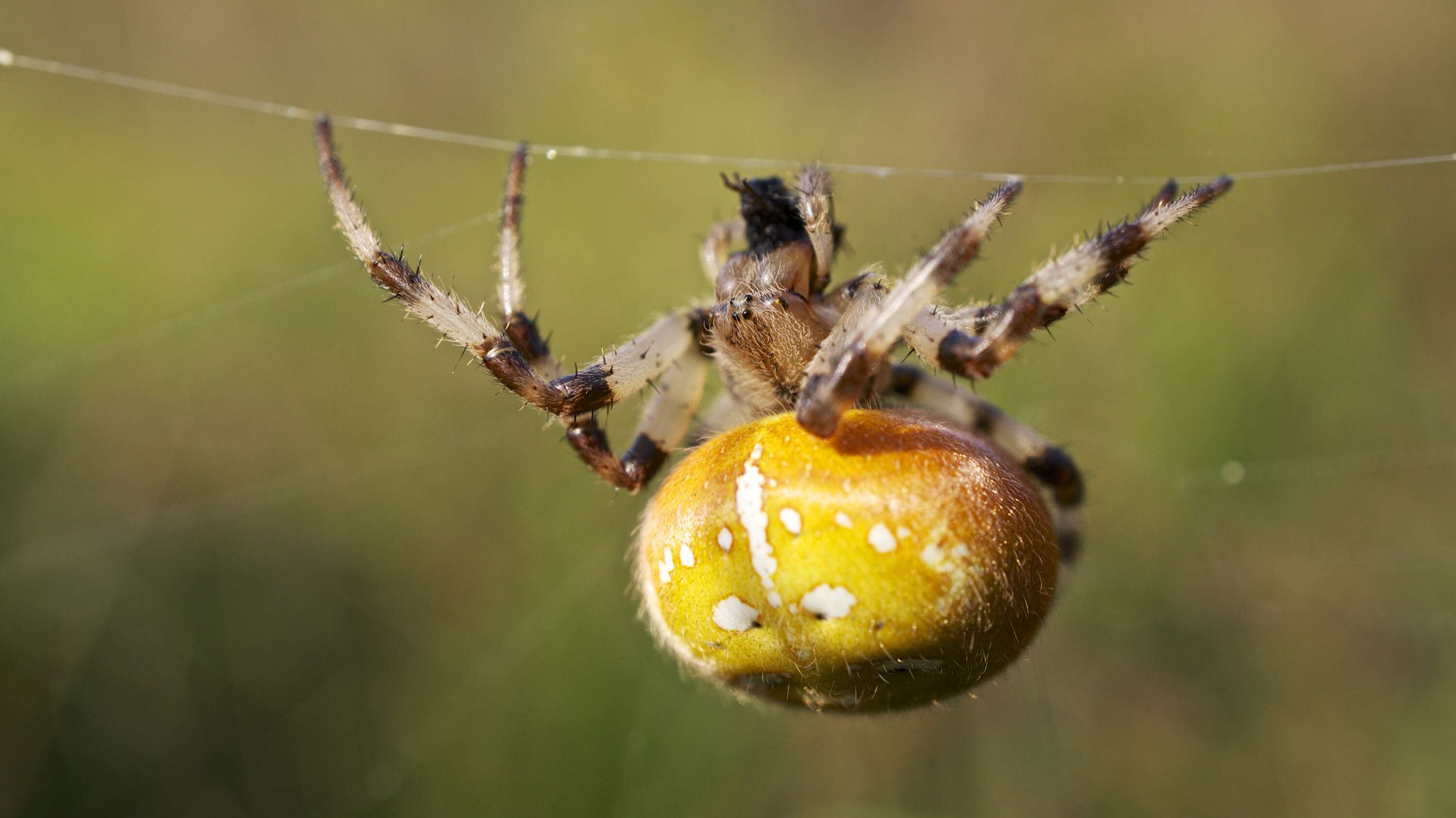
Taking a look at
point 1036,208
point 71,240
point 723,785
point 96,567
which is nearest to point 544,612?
point 723,785

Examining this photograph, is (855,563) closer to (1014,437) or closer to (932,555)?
(932,555)

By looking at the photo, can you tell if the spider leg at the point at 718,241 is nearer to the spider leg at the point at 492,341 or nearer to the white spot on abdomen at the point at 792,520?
the spider leg at the point at 492,341

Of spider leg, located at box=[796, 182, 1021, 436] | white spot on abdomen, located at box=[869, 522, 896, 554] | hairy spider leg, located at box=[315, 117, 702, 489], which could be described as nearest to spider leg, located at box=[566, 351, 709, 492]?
hairy spider leg, located at box=[315, 117, 702, 489]

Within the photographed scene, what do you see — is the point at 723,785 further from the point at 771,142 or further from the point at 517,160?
the point at 771,142

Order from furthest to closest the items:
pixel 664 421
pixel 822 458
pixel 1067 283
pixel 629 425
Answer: pixel 629 425 < pixel 664 421 < pixel 1067 283 < pixel 822 458

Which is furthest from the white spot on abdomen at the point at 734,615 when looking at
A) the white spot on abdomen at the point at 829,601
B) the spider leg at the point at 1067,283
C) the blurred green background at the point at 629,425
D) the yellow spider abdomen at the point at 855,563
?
the blurred green background at the point at 629,425

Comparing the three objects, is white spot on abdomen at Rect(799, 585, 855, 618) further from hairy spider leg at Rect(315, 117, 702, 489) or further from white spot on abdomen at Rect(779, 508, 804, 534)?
hairy spider leg at Rect(315, 117, 702, 489)

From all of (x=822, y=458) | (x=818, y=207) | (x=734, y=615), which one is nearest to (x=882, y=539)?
(x=822, y=458)
